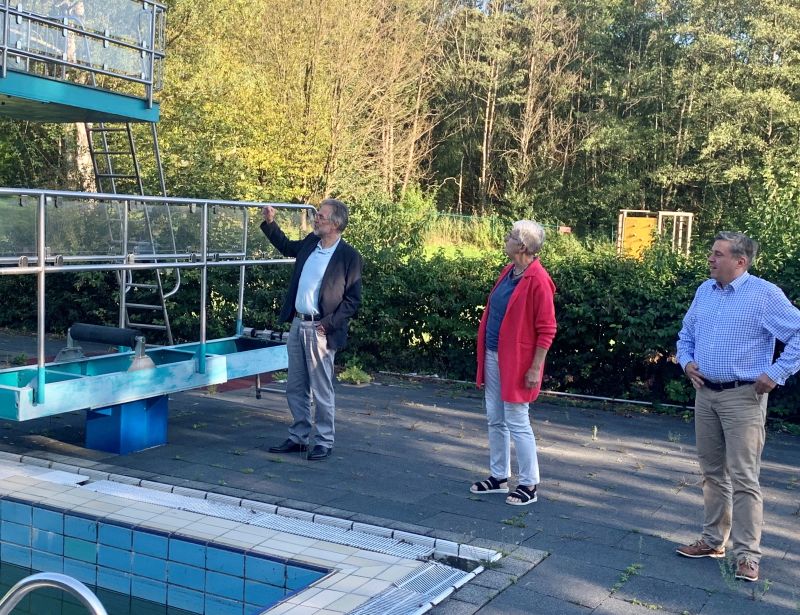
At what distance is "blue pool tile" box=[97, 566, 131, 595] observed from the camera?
15.2 feet

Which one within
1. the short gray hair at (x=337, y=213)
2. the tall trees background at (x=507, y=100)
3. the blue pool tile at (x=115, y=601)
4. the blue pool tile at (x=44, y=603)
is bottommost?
the blue pool tile at (x=44, y=603)

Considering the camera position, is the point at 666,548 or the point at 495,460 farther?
the point at 495,460

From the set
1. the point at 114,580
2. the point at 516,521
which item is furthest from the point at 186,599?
the point at 516,521

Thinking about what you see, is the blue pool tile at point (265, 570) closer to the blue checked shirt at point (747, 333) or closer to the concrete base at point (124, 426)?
the blue checked shirt at point (747, 333)

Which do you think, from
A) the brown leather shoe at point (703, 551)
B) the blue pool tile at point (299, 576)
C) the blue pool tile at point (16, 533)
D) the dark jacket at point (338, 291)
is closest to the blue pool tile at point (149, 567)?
the blue pool tile at point (299, 576)

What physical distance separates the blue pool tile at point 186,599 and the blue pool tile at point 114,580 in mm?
266

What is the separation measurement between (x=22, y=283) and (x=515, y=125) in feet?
108

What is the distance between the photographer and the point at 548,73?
4288 centimetres

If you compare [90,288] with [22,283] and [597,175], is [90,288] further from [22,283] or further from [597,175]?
[597,175]

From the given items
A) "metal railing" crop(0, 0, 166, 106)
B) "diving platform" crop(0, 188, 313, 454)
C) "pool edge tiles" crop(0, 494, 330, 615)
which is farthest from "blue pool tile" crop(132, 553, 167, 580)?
"metal railing" crop(0, 0, 166, 106)

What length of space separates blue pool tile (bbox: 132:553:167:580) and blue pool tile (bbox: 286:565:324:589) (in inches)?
26.6

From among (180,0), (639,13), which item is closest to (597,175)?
(639,13)

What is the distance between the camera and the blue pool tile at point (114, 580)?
4629 mm

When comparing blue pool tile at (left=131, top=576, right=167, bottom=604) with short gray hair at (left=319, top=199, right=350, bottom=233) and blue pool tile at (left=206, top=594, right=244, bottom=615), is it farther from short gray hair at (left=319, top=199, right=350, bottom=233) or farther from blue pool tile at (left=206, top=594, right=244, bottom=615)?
short gray hair at (left=319, top=199, right=350, bottom=233)
